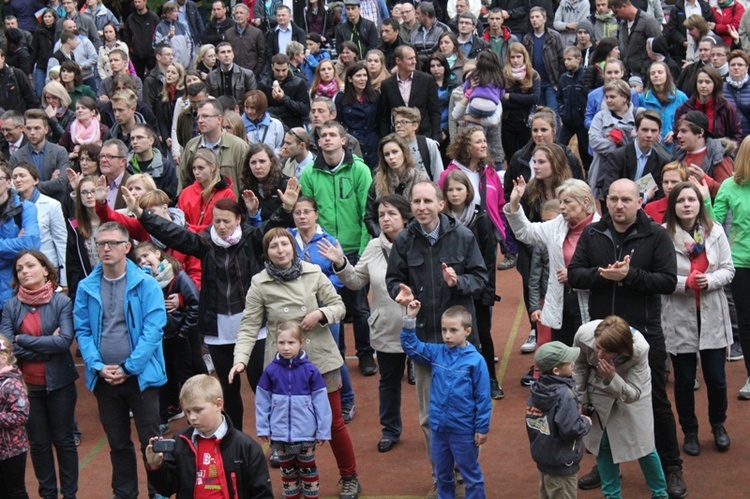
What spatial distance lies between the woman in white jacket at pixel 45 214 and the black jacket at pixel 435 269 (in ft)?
12.0

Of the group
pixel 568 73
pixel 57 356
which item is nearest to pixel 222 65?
pixel 568 73

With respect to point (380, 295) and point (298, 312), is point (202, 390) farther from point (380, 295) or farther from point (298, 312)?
point (380, 295)

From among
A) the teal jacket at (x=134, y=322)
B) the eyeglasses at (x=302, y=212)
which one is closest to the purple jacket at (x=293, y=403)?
the teal jacket at (x=134, y=322)

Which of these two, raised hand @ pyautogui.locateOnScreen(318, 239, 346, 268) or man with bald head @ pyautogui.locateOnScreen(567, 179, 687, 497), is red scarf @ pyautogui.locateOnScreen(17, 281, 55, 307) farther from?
man with bald head @ pyautogui.locateOnScreen(567, 179, 687, 497)

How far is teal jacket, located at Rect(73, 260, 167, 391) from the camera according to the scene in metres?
7.74

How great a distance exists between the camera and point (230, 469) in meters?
6.39

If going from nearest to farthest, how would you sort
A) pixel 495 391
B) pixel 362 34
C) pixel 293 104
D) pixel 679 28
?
pixel 495 391 → pixel 293 104 → pixel 679 28 → pixel 362 34

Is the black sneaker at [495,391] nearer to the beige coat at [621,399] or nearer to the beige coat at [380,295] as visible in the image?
the beige coat at [380,295]

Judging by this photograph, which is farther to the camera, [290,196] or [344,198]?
[344,198]

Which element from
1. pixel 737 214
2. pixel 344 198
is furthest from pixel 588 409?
pixel 344 198

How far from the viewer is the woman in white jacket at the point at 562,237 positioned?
8.30 m

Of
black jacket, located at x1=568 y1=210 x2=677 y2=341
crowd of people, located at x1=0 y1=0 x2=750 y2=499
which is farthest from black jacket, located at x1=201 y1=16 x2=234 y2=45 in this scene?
black jacket, located at x1=568 y1=210 x2=677 y2=341

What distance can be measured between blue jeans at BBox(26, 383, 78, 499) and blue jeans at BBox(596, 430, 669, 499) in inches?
143

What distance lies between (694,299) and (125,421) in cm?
412
